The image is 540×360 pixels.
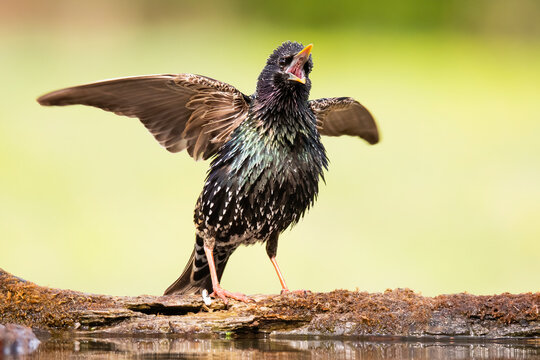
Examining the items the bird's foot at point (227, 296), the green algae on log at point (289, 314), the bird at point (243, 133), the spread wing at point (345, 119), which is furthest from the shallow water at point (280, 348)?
the spread wing at point (345, 119)

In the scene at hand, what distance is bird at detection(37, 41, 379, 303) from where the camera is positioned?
258 inches

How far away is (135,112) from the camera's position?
7.07 m

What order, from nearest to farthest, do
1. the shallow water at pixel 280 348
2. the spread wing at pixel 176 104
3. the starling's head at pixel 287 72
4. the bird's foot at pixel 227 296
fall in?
the shallow water at pixel 280 348
the bird's foot at pixel 227 296
the starling's head at pixel 287 72
the spread wing at pixel 176 104

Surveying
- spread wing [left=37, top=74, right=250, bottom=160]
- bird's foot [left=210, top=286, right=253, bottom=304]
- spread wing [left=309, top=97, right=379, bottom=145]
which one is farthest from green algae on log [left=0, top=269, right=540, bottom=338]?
spread wing [left=309, top=97, right=379, bottom=145]

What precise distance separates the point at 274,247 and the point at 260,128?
1242mm

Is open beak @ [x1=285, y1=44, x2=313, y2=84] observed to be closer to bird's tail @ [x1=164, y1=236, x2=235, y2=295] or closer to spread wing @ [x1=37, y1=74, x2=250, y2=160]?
spread wing @ [x1=37, y1=74, x2=250, y2=160]

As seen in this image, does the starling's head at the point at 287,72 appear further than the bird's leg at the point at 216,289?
Yes

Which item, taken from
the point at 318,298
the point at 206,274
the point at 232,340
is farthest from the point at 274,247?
the point at 232,340

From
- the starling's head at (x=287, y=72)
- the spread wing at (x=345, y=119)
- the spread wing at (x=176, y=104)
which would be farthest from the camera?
the spread wing at (x=345, y=119)

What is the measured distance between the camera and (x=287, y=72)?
6504mm

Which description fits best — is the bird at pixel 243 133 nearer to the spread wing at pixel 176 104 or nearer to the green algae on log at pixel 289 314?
the spread wing at pixel 176 104

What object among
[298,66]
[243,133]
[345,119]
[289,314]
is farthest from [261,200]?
[345,119]

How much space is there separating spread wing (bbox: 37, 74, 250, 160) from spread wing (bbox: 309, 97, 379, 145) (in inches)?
36.7

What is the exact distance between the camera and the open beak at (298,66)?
641 centimetres
